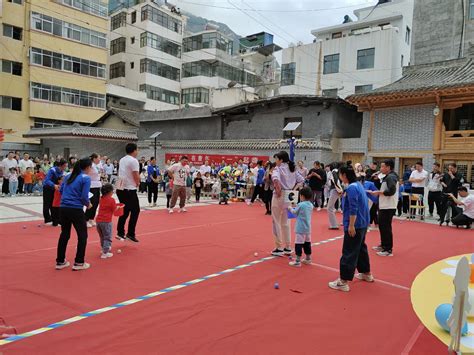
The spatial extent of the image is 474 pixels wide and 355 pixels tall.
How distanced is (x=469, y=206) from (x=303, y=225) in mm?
7274

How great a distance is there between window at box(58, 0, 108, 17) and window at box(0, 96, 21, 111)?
30.0 feet

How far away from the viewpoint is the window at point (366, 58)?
27.2m

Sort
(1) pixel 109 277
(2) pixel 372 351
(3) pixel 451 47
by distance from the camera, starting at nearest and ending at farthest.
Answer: (2) pixel 372 351 → (1) pixel 109 277 → (3) pixel 451 47

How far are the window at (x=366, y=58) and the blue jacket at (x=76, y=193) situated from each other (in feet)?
86.5

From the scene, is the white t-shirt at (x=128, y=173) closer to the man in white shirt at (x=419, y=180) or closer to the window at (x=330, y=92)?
the man in white shirt at (x=419, y=180)

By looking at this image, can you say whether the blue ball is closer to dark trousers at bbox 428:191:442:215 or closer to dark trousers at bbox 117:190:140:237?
dark trousers at bbox 117:190:140:237

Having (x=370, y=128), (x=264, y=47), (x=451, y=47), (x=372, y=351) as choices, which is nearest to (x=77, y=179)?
(x=372, y=351)

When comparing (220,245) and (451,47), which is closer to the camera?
(220,245)

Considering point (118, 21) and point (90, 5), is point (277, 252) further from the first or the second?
point (118, 21)

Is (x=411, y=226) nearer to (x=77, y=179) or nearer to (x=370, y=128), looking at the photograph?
(x=370, y=128)

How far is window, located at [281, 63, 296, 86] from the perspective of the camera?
31.9 m

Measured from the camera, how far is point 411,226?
34.8ft

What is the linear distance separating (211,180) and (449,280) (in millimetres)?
13044

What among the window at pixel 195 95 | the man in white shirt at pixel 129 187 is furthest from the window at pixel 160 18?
the man in white shirt at pixel 129 187
